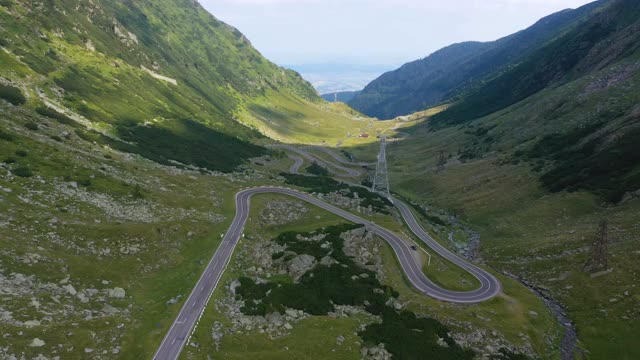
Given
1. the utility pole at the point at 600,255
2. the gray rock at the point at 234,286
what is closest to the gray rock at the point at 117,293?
the gray rock at the point at 234,286

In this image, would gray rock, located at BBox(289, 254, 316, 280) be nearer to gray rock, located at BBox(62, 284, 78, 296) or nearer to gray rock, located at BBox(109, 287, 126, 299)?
gray rock, located at BBox(109, 287, 126, 299)

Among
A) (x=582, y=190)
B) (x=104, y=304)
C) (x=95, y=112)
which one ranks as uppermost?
(x=95, y=112)

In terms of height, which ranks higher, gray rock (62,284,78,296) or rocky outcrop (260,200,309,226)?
gray rock (62,284,78,296)

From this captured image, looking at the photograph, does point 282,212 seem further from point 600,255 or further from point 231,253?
point 600,255

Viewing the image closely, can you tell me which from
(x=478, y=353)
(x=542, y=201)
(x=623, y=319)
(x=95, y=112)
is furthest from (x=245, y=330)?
(x=95, y=112)

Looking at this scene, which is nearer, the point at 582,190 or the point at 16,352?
the point at 16,352

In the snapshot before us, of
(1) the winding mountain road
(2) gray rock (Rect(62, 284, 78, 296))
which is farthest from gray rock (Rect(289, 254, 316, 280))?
(2) gray rock (Rect(62, 284, 78, 296))

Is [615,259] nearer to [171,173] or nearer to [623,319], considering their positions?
[623,319]

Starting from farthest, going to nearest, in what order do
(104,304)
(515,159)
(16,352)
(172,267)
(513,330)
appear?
(515,159) < (172,267) < (513,330) < (104,304) < (16,352)

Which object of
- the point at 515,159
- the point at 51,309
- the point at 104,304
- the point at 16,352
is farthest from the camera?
the point at 515,159
